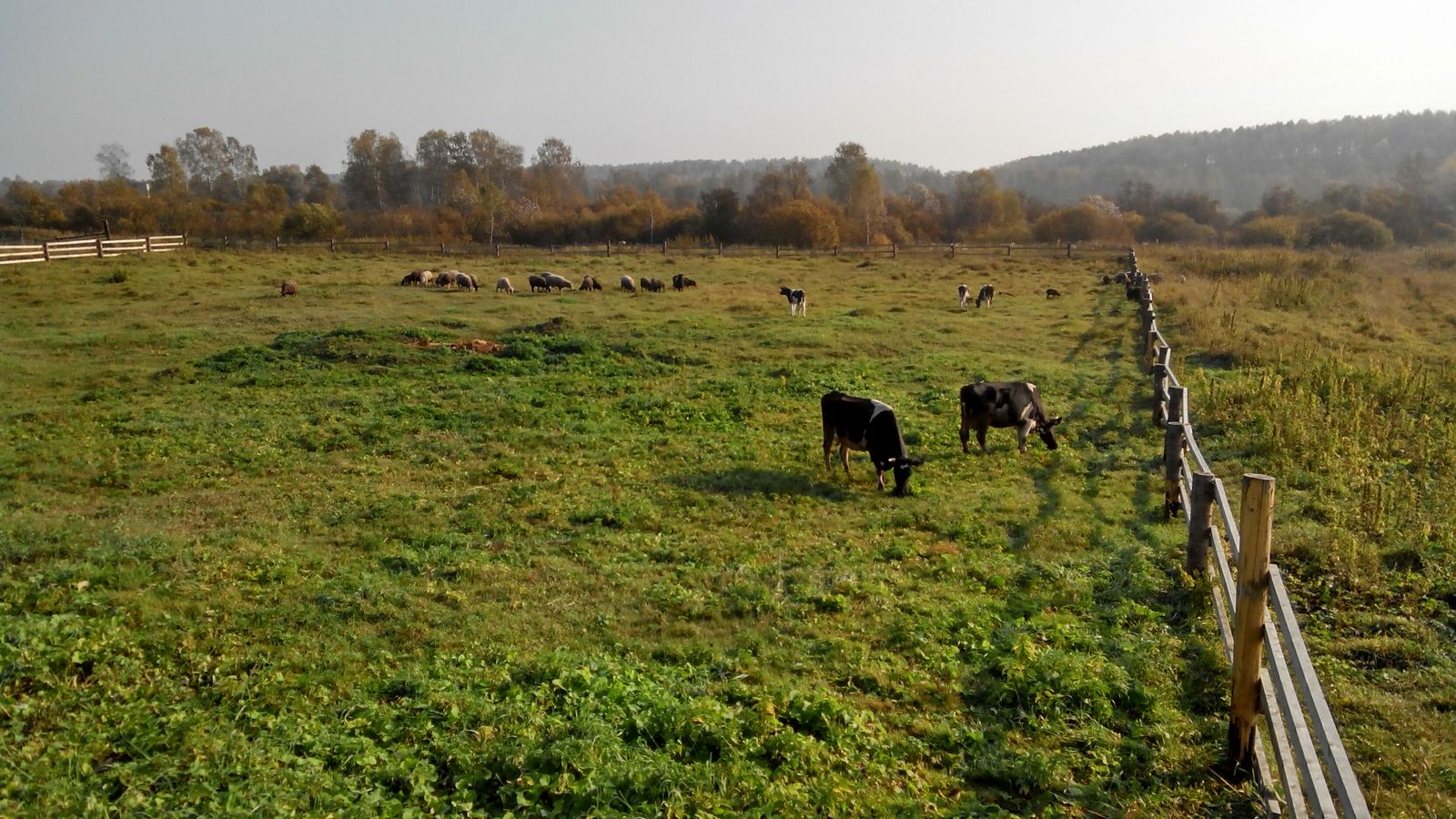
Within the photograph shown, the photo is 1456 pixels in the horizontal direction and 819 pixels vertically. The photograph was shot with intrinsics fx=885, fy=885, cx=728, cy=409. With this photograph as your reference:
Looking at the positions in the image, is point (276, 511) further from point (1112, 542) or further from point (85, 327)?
point (85, 327)

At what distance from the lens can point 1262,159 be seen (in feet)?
536

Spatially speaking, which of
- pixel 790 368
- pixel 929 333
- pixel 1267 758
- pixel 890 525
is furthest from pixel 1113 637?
pixel 929 333

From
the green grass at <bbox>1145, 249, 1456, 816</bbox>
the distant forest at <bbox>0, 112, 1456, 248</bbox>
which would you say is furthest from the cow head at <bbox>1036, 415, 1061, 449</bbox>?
the distant forest at <bbox>0, 112, 1456, 248</bbox>

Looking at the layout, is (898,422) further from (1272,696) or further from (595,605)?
(1272,696)

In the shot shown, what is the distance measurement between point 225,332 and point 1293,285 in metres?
29.2

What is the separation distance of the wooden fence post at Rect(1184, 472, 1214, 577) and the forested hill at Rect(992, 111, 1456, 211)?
14048 centimetres

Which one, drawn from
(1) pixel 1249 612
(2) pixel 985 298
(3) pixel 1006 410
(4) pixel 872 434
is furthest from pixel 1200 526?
(2) pixel 985 298

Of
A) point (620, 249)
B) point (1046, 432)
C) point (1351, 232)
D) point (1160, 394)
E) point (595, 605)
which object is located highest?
point (1351, 232)

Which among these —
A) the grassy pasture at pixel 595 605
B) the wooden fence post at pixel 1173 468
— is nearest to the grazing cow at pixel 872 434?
the grassy pasture at pixel 595 605

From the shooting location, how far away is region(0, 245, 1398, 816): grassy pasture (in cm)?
450

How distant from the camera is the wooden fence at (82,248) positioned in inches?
1265

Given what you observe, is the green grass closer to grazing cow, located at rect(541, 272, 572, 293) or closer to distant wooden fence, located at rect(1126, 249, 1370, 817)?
distant wooden fence, located at rect(1126, 249, 1370, 817)

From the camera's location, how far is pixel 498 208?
234ft

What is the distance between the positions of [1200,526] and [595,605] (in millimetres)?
4856
